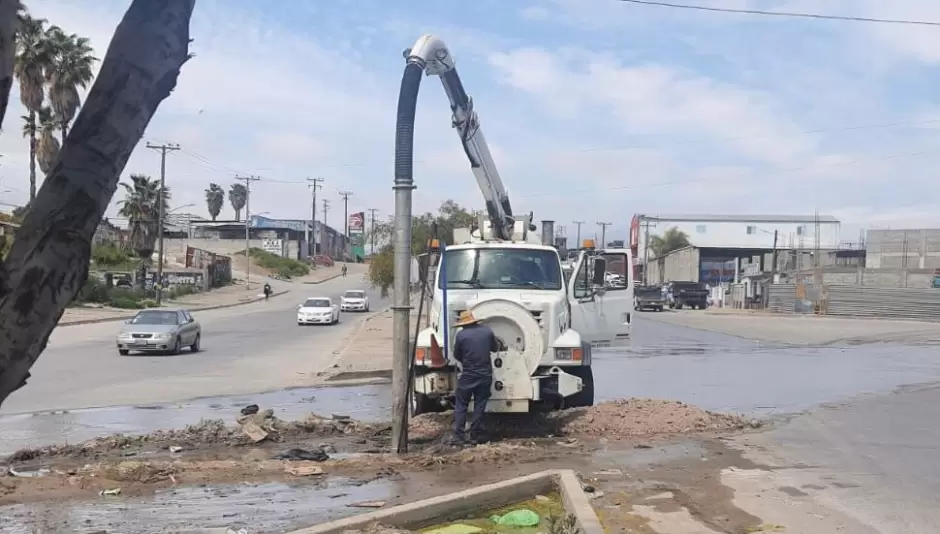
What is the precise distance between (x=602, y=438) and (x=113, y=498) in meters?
5.76

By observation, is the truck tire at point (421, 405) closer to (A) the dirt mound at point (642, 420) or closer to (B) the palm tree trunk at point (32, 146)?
(A) the dirt mound at point (642, 420)

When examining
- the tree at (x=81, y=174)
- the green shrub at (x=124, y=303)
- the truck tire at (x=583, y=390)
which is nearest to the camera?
the tree at (x=81, y=174)

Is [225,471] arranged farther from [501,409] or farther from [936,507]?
[936,507]

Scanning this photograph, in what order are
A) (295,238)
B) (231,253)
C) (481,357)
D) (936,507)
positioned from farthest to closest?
(295,238)
(231,253)
(481,357)
(936,507)

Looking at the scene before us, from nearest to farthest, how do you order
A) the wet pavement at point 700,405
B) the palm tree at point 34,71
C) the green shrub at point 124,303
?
the wet pavement at point 700,405 < the palm tree at point 34,71 < the green shrub at point 124,303

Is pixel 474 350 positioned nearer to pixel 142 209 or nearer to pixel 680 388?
pixel 680 388

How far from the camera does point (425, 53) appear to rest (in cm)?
1113

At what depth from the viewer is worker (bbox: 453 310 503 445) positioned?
10594 mm

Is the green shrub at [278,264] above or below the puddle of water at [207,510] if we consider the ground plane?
above

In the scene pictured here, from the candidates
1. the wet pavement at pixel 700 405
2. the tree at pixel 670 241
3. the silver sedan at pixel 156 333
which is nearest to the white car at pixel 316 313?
the silver sedan at pixel 156 333

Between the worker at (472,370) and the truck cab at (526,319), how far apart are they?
38 centimetres

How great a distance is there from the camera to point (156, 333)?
26.4m

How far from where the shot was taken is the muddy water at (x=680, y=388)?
1336 cm

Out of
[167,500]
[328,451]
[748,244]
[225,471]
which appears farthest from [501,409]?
[748,244]
